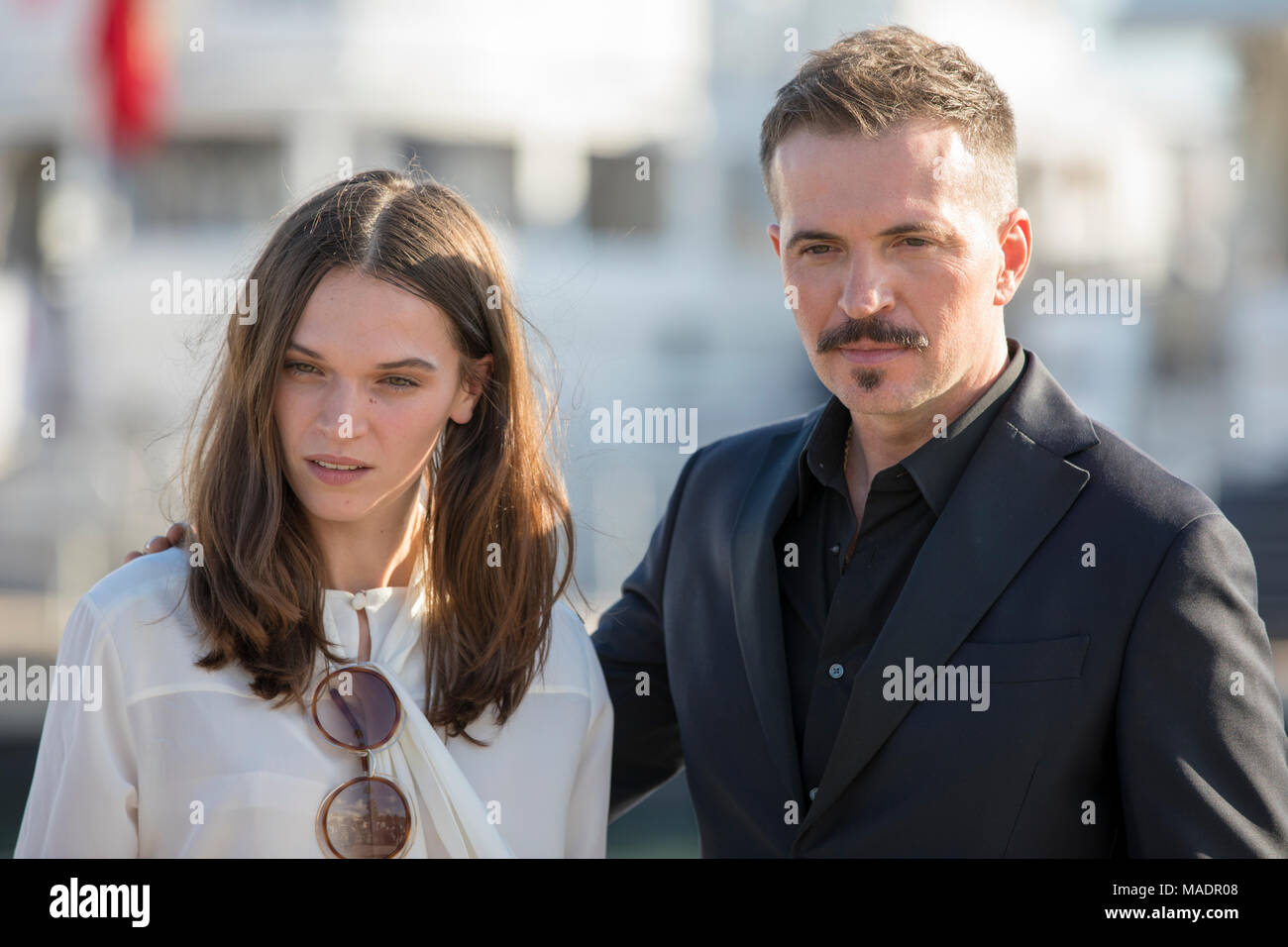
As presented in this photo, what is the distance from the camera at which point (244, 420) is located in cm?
273

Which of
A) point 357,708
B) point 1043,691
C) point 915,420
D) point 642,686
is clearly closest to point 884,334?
point 915,420

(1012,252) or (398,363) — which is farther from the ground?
(1012,252)

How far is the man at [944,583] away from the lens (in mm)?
2535

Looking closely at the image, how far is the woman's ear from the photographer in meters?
2.91

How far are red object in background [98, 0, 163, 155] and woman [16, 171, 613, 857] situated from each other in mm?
17929

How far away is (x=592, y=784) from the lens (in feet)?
9.67

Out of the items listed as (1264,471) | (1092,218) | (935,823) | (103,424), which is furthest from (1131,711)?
(1092,218)

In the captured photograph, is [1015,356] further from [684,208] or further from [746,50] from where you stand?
[746,50]

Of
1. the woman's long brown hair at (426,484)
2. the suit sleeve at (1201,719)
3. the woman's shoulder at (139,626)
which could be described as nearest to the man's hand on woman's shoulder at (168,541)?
the woman's long brown hair at (426,484)

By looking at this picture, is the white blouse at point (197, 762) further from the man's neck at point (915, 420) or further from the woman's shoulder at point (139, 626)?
the man's neck at point (915, 420)

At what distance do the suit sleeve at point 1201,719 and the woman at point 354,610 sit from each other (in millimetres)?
1046

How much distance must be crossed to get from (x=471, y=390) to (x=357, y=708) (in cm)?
69

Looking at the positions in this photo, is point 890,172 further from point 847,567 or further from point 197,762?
point 197,762
